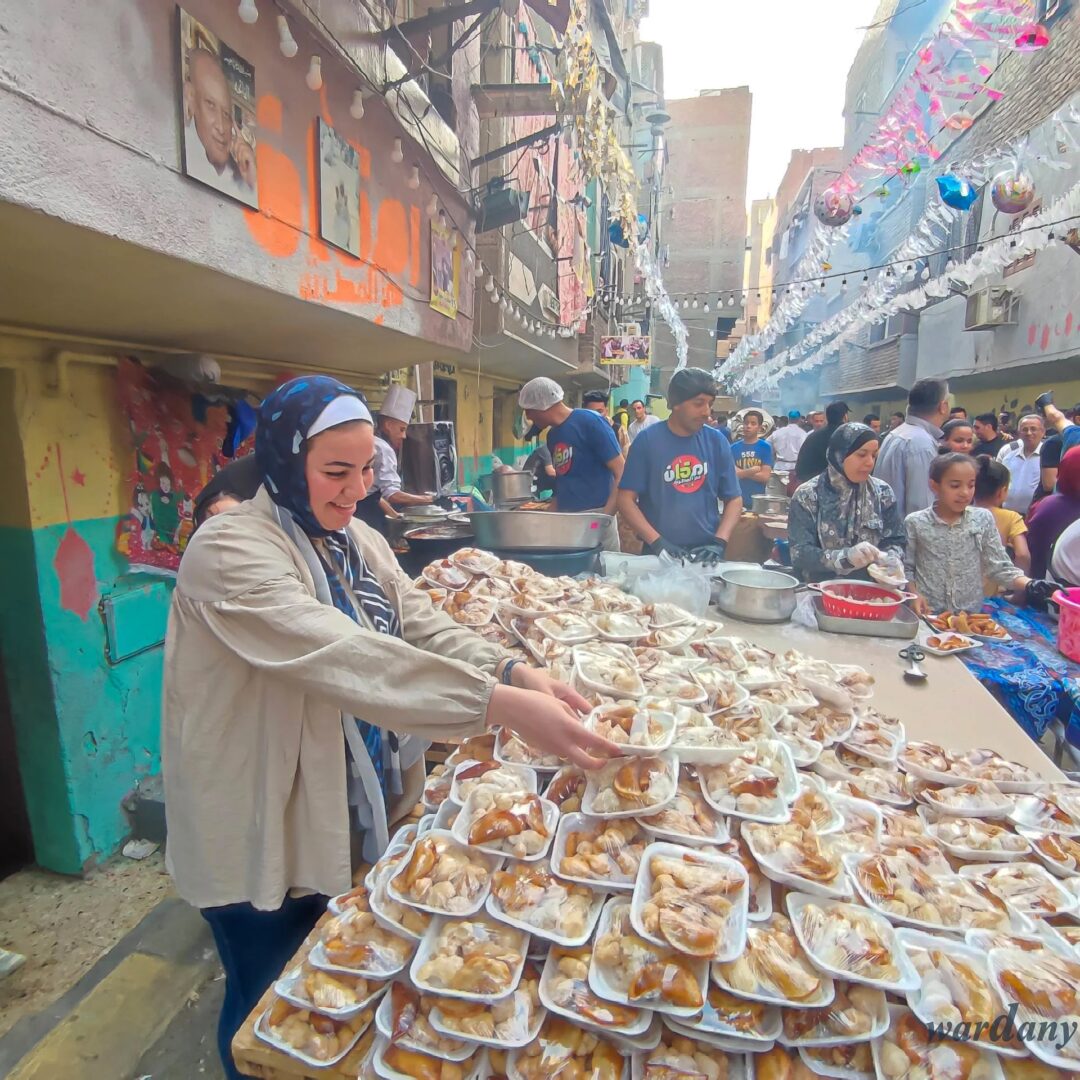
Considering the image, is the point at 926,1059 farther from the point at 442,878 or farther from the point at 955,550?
the point at 955,550

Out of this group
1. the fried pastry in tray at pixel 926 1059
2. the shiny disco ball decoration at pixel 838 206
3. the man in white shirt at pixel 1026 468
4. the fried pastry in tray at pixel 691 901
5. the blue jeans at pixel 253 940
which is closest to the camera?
the fried pastry in tray at pixel 926 1059

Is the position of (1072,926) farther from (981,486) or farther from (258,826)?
(981,486)

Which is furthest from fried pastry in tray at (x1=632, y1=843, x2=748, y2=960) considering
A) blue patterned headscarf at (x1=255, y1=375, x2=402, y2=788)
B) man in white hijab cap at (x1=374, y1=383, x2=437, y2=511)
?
man in white hijab cap at (x1=374, y1=383, x2=437, y2=511)

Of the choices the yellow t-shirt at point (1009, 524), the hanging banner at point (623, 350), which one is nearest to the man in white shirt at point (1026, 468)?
the yellow t-shirt at point (1009, 524)

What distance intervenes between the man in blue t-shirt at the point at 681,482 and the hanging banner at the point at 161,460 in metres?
2.77

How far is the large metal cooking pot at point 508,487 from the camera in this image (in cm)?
804

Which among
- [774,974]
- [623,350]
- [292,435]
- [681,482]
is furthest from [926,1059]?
[623,350]

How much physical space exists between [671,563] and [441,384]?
6.54 metres

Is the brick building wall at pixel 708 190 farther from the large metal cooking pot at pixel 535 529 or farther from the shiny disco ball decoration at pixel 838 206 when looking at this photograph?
the large metal cooking pot at pixel 535 529

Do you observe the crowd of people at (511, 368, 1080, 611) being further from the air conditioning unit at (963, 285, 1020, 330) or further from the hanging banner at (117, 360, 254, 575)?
the air conditioning unit at (963, 285, 1020, 330)

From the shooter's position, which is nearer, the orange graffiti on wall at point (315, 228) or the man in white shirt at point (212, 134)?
the man in white shirt at point (212, 134)

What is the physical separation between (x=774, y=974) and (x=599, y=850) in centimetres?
40

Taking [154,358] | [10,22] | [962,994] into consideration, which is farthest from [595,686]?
[154,358]

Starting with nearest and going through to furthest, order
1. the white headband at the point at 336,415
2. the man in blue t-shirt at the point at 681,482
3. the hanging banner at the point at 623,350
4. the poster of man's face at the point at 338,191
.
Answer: the white headband at the point at 336,415 < the poster of man's face at the point at 338,191 < the man in blue t-shirt at the point at 681,482 < the hanging banner at the point at 623,350
